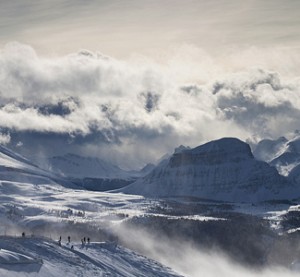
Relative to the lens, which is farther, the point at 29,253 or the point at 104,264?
the point at 104,264

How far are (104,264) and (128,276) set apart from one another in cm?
505

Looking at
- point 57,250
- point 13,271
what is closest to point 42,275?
point 13,271

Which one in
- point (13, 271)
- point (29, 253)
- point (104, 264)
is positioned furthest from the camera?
point (104, 264)

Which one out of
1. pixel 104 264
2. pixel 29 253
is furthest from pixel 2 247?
pixel 104 264

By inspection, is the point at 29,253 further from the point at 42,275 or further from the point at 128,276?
the point at 128,276

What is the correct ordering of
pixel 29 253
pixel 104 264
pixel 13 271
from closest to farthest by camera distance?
pixel 13 271
pixel 29 253
pixel 104 264

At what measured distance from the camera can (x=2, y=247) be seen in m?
186

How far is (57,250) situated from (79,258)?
4.20 meters

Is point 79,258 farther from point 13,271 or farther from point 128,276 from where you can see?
point 13,271

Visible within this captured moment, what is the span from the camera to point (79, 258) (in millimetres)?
196000

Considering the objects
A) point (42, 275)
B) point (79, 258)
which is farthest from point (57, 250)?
point (42, 275)

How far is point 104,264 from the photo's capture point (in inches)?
7820

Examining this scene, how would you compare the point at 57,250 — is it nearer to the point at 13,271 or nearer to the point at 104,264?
the point at 104,264

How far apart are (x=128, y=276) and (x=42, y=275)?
23.8 m
